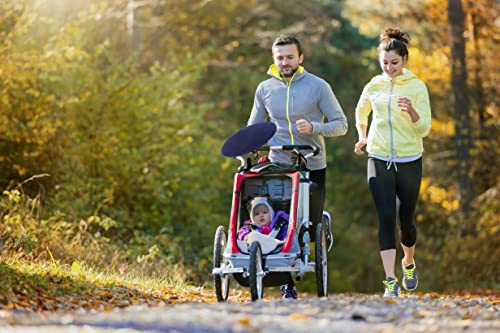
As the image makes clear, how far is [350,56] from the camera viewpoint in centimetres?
2934

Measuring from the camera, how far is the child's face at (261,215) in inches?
310

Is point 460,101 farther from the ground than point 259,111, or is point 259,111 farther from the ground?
point 460,101

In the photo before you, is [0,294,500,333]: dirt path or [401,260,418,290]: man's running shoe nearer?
[0,294,500,333]: dirt path

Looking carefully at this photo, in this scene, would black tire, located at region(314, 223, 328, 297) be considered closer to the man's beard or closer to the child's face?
the child's face

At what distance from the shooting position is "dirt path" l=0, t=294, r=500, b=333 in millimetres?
5289

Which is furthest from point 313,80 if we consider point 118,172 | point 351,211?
point 351,211

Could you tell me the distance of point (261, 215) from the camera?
7.89 meters

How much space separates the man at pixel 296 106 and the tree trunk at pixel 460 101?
10800 mm

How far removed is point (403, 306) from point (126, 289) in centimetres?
266

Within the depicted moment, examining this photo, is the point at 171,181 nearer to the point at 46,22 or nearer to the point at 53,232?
the point at 46,22

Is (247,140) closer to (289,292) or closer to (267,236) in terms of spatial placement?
(267,236)


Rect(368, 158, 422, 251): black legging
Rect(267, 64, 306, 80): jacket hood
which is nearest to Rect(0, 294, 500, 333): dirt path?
Rect(368, 158, 422, 251): black legging

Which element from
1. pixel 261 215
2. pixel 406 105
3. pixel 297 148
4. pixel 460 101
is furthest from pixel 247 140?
pixel 460 101

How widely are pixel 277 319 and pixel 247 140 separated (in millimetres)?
2650
